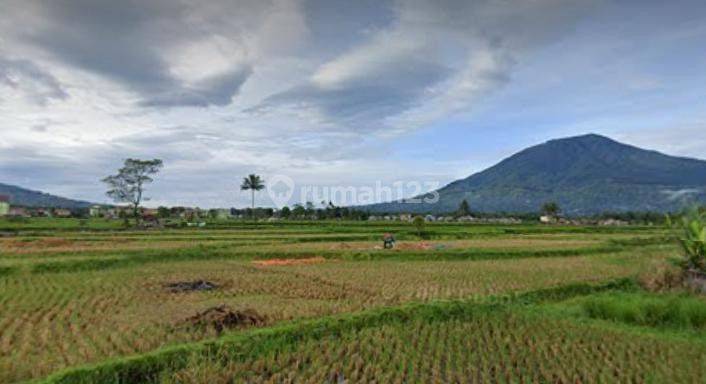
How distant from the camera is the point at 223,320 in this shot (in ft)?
26.0

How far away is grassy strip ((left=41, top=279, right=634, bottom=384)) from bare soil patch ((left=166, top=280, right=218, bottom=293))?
4.70 metres

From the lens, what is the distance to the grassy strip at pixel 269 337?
5.52 m

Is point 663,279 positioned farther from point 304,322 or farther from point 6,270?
point 6,270

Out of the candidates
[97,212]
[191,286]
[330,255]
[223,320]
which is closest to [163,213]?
[97,212]

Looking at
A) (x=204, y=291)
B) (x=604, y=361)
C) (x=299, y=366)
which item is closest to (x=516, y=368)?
(x=604, y=361)

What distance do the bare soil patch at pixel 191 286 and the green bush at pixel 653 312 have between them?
324 inches

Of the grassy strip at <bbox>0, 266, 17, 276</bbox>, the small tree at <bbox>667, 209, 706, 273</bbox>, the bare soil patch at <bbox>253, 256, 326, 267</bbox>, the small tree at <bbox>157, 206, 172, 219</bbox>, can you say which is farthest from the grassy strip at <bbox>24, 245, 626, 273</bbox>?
the small tree at <bbox>157, 206, 172, 219</bbox>

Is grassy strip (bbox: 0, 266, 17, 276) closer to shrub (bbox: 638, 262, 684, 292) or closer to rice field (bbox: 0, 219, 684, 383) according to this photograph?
rice field (bbox: 0, 219, 684, 383)

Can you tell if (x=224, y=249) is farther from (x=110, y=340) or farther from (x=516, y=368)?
(x=516, y=368)

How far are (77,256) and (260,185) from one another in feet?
164

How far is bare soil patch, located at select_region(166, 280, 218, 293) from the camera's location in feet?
38.3

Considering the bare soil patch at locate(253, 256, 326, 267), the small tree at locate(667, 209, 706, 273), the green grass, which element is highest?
the small tree at locate(667, 209, 706, 273)

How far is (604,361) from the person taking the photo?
642 cm

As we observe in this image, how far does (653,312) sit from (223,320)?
24.4 feet
